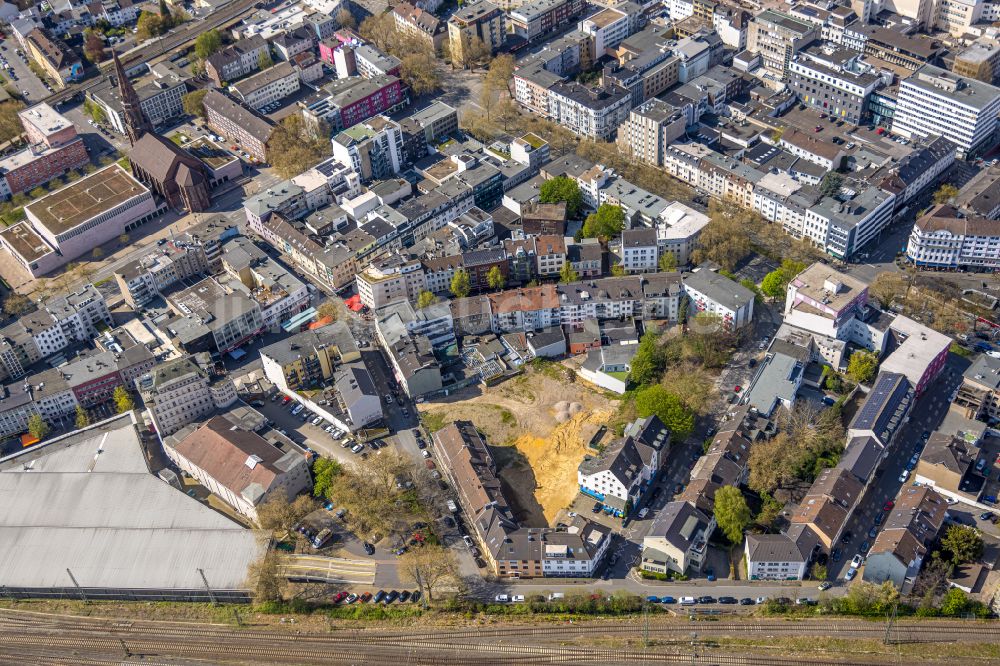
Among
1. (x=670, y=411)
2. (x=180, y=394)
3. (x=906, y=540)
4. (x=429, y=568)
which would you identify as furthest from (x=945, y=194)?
(x=180, y=394)

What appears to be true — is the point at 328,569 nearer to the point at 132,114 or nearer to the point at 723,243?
the point at 723,243

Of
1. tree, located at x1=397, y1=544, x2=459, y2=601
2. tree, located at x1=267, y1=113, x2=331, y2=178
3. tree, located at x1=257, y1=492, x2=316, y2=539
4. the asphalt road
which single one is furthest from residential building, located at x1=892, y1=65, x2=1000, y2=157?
tree, located at x1=257, y1=492, x2=316, y2=539

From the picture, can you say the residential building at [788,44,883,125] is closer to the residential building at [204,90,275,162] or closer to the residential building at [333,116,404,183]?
the residential building at [333,116,404,183]

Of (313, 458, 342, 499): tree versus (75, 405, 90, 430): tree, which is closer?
(313, 458, 342, 499): tree

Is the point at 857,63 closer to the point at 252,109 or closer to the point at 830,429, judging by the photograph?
the point at 830,429

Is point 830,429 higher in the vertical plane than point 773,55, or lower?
lower

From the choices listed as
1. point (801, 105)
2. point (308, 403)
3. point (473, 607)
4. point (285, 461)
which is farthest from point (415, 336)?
point (801, 105)

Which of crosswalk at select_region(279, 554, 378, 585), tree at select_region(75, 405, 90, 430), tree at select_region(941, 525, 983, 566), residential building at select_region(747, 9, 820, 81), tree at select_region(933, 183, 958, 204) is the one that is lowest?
crosswalk at select_region(279, 554, 378, 585)

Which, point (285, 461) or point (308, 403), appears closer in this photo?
point (285, 461)
